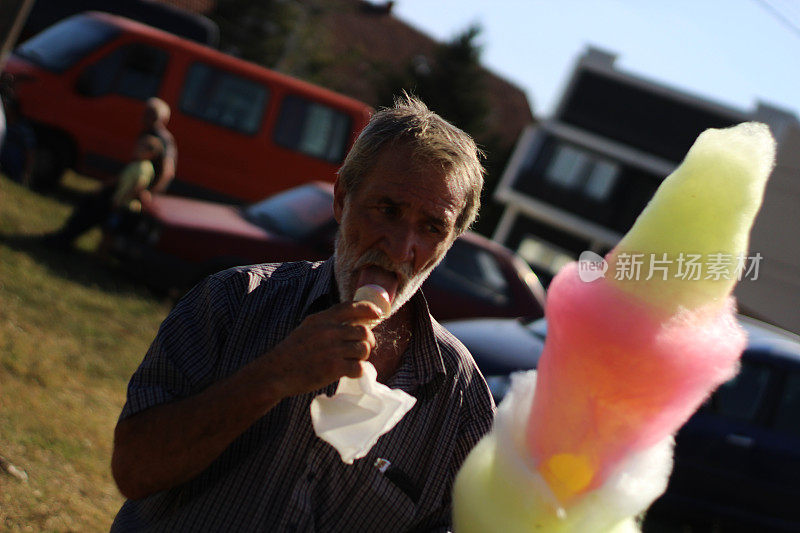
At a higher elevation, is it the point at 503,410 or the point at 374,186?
the point at 374,186

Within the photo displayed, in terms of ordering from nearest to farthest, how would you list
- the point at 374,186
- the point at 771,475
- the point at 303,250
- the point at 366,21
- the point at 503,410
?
the point at 503,410 → the point at 374,186 → the point at 771,475 → the point at 303,250 → the point at 366,21

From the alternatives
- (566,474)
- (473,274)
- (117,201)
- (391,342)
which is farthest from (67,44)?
(566,474)

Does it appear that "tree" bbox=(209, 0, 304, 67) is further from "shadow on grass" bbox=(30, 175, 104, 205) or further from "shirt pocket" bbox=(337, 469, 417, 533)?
"shirt pocket" bbox=(337, 469, 417, 533)

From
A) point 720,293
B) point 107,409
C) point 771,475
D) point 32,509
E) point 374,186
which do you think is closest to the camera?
point 720,293

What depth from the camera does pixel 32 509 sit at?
3.42m

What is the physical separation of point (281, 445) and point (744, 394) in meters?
4.91

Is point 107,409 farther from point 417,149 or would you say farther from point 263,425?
point 417,149

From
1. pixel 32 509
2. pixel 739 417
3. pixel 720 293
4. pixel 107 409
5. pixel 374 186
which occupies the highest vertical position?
pixel 720 293

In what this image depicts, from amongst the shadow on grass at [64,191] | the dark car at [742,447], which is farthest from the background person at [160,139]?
the dark car at [742,447]

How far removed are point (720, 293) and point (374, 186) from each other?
0.77 metres

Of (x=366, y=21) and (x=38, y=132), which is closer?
(x=38, y=132)

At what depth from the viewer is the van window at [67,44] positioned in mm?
9547

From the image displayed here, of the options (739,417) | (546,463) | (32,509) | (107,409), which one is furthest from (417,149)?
(739,417)

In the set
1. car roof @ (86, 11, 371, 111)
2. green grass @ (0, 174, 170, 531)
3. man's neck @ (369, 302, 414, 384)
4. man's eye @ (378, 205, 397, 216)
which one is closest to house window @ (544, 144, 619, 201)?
car roof @ (86, 11, 371, 111)
